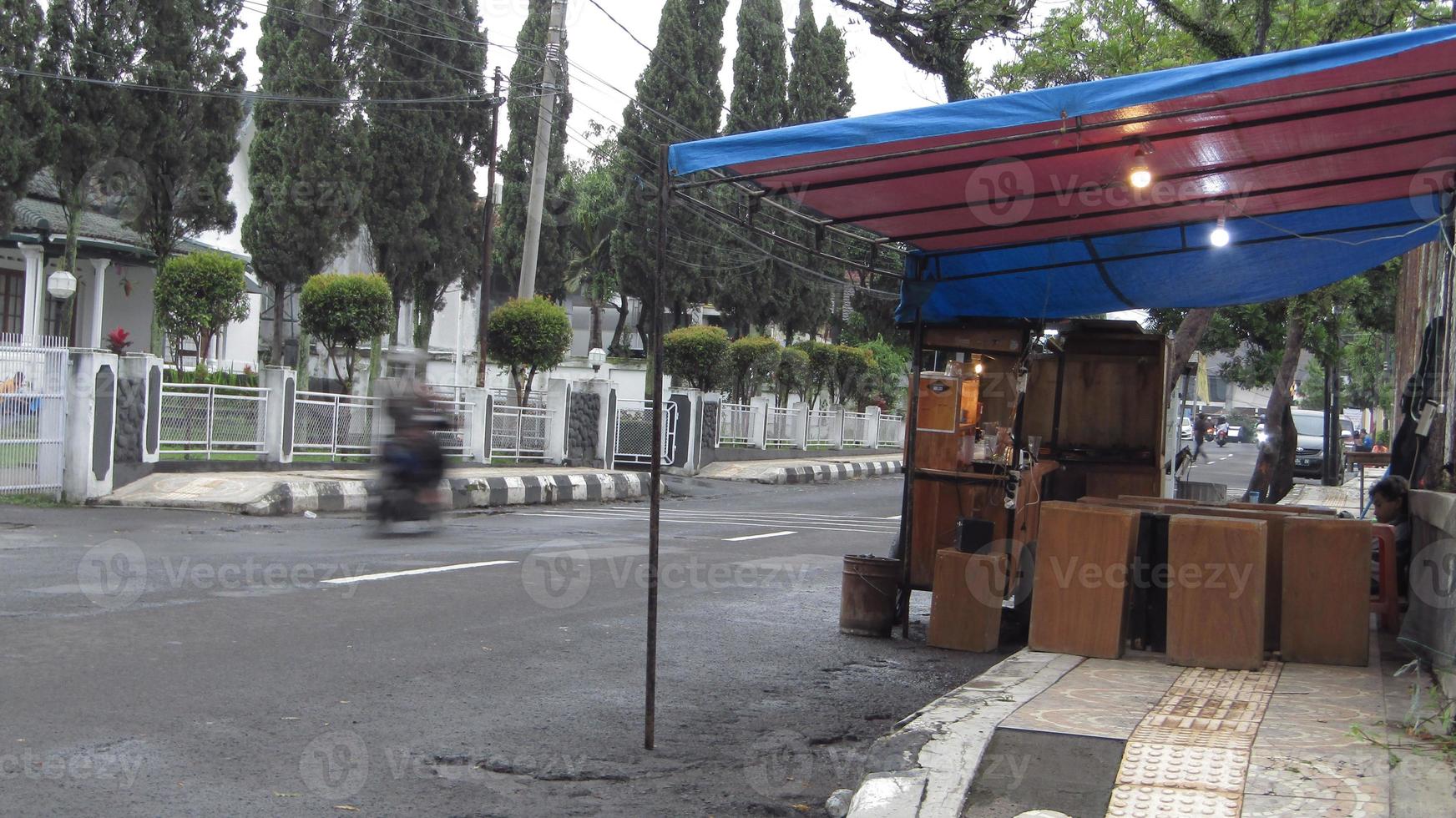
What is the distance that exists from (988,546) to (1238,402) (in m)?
119

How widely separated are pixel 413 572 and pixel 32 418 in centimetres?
713

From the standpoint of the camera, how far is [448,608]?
8.35 metres

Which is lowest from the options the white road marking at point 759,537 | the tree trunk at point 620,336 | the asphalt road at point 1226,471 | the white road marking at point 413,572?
the white road marking at point 759,537

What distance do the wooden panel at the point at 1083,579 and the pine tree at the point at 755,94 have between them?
32220 mm

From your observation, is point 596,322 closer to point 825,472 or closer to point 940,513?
point 825,472

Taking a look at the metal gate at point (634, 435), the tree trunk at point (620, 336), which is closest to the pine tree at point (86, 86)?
the metal gate at point (634, 435)

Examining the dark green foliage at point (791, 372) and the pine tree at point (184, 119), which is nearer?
the pine tree at point (184, 119)

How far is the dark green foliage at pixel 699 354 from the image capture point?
28.9 meters

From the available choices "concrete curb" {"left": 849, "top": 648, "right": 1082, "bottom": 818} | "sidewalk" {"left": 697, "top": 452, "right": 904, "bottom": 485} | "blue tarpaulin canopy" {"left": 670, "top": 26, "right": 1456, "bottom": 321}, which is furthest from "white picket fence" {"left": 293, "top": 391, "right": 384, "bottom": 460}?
"concrete curb" {"left": 849, "top": 648, "right": 1082, "bottom": 818}

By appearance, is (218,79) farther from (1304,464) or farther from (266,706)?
(1304,464)

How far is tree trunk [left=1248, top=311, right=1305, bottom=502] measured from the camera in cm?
1958

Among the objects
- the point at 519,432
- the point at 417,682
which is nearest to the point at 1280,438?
the point at 519,432

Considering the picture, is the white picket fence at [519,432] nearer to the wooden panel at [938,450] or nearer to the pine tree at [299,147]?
the pine tree at [299,147]

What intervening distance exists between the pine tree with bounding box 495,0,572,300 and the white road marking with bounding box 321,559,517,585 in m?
28.4
